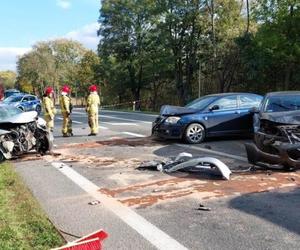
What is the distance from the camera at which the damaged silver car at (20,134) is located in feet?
35.7

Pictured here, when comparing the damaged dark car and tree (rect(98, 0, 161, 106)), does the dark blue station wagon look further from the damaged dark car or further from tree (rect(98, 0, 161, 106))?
tree (rect(98, 0, 161, 106))

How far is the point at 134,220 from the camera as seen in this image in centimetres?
604

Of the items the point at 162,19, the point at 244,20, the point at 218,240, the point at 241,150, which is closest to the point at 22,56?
the point at 162,19

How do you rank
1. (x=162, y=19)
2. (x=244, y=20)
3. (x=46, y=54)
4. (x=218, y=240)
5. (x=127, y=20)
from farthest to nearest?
(x=46, y=54)
(x=127, y=20)
(x=162, y=19)
(x=244, y=20)
(x=218, y=240)

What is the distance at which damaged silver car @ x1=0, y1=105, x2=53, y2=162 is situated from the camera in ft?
35.7

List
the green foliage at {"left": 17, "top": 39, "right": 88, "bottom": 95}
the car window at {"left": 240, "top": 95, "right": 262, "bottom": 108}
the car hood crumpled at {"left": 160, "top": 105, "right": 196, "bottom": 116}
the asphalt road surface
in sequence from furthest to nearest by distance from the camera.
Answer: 1. the green foliage at {"left": 17, "top": 39, "right": 88, "bottom": 95}
2. the car window at {"left": 240, "top": 95, "right": 262, "bottom": 108}
3. the car hood crumpled at {"left": 160, "top": 105, "right": 196, "bottom": 116}
4. the asphalt road surface

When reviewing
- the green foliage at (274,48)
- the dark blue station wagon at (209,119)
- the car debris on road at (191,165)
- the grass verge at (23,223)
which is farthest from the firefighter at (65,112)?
the green foliage at (274,48)

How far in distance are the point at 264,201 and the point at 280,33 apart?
2614cm

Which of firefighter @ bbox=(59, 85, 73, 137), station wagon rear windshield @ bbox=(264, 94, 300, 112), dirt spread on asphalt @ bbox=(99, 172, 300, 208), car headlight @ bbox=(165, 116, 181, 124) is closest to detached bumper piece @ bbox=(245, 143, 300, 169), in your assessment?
dirt spread on asphalt @ bbox=(99, 172, 300, 208)

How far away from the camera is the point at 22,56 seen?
94.3 metres

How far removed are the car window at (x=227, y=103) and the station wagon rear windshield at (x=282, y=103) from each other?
10.0 ft

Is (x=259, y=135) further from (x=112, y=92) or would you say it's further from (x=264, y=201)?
(x=112, y=92)

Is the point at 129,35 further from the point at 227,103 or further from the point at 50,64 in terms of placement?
the point at 227,103

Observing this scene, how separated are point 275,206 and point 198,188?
146 cm
